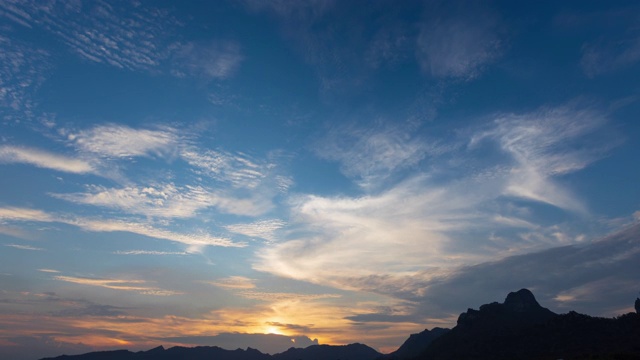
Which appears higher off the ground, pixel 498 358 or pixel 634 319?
pixel 634 319

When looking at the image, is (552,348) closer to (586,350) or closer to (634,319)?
(586,350)

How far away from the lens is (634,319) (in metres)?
199

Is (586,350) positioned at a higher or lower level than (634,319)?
lower

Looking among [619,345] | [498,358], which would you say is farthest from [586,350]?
[498,358]

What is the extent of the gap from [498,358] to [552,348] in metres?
24.3

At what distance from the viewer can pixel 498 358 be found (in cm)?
19962

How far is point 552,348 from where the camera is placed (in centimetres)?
18875

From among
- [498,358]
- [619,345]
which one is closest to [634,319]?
[619,345]

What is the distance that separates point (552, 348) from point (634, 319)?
46964mm

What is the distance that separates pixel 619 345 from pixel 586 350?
12.8m

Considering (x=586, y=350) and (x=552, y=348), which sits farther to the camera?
(x=552, y=348)

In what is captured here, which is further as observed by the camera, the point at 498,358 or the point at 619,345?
the point at 498,358

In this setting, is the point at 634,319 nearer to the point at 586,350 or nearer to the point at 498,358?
the point at 586,350

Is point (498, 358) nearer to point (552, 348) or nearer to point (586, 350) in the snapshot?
point (552, 348)
